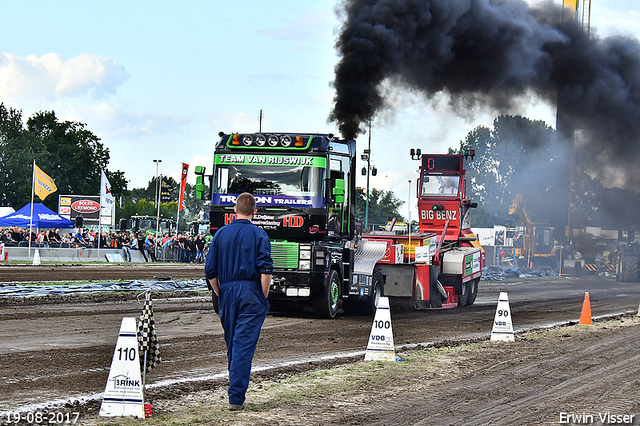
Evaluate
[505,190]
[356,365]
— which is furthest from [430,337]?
[505,190]

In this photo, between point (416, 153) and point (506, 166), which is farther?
point (506, 166)

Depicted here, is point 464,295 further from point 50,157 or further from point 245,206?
point 50,157

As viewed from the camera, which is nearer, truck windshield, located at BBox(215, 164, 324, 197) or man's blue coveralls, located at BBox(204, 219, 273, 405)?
man's blue coveralls, located at BBox(204, 219, 273, 405)

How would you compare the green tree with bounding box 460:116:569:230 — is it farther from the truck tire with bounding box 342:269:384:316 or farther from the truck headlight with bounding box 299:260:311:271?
the truck headlight with bounding box 299:260:311:271

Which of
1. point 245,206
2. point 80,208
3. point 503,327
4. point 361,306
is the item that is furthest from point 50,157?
point 245,206

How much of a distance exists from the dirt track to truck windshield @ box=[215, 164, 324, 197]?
256cm

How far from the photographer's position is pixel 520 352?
11.0 m

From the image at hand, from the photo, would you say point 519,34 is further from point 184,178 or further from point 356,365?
point 184,178

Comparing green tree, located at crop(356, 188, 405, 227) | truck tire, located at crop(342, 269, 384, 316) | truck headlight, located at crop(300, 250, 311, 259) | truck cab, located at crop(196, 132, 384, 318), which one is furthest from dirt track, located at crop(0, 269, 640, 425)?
green tree, located at crop(356, 188, 405, 227)

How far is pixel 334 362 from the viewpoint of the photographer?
31.5 ft

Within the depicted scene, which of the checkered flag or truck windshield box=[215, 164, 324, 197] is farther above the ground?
truck windshield box=[215, 164, 324, 197]

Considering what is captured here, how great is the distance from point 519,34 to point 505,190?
62839 millimetres

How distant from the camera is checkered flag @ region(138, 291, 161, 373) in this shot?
6227 mm

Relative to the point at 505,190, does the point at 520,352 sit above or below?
below
